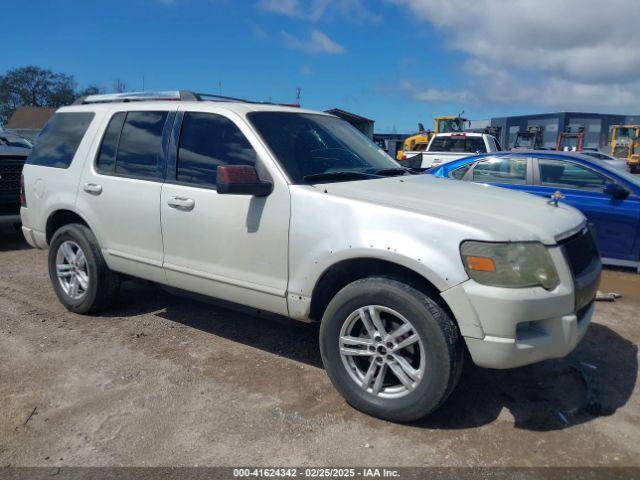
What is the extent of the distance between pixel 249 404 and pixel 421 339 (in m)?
1.21

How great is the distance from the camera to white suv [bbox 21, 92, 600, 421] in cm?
288

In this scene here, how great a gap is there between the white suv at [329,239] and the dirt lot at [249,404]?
0.96 ft

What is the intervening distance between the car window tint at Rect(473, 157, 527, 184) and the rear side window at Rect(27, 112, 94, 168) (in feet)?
17.0

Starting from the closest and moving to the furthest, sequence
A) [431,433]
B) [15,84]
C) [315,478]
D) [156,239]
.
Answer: [315,478] → [431,433] → [156,239] → [15,84]

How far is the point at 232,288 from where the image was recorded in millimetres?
3785

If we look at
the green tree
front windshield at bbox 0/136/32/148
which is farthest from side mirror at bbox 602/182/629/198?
the green tree

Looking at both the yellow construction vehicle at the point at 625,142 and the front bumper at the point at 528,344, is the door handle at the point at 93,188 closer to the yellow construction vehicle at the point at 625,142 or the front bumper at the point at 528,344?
the front bumper at the point at 528,344

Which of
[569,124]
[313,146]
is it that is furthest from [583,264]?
[569,124]

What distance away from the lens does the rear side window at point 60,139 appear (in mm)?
4902

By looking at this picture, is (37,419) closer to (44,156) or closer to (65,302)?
(65,302)

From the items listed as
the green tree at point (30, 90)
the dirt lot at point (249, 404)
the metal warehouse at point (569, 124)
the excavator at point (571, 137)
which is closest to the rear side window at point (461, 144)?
the excavator at point (571, 137)

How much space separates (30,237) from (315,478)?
4.08 m

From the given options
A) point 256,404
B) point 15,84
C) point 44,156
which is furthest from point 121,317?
point 15,84

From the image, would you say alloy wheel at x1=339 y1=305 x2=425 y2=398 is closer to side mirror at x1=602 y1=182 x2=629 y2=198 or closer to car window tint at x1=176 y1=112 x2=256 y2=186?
car window tint at x1=176 y1=112 x2=256 y2=186
